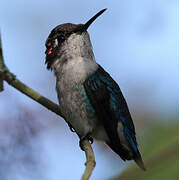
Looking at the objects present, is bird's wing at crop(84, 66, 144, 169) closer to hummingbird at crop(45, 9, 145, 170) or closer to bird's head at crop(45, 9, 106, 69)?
hummingbird at crop(45, 9, 145, 170)

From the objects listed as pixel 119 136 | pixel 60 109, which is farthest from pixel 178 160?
pixel 119 136

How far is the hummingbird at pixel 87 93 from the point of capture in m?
3.29

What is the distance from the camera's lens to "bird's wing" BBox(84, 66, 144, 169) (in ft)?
10.8

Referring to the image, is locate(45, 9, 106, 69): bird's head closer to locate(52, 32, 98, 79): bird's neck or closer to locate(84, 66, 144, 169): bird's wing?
locate(52, 32, 98, 79): bird's neck

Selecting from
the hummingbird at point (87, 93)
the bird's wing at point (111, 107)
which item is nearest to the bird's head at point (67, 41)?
the hummingbird at point (87, 93)

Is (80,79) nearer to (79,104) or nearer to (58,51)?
(79,104)

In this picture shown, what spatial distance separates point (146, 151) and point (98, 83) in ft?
7.22

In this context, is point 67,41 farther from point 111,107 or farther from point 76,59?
point 111,107

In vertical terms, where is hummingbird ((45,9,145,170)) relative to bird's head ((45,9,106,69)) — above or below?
below

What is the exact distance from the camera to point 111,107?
3.41 meters

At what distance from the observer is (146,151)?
1.28 m

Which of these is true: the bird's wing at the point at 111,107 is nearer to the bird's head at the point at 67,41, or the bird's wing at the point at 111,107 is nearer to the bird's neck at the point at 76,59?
the bird's neck at the point at 76,59

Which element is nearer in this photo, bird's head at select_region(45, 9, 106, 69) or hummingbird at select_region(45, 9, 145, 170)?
hummingbird at select_region(45, 9, 145, 170)

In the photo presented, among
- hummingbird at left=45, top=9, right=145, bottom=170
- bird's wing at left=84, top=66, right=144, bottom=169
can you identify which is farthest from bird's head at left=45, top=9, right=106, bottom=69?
bird's wing at left=84, top=66, right=144, bottom=169
